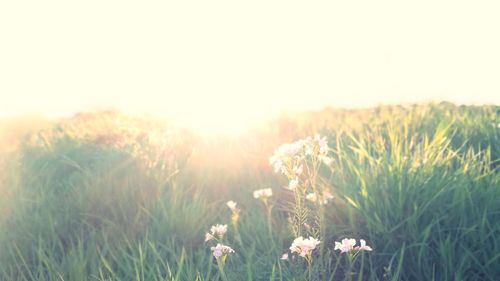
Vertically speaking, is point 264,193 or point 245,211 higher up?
point 264,193

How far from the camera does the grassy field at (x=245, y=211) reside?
2096mm

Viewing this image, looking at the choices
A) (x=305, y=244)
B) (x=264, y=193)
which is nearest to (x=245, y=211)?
(x=264, y=193)

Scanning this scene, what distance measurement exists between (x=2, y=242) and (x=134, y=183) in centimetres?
80

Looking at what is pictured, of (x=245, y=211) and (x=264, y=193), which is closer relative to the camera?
(x=264, y=193)

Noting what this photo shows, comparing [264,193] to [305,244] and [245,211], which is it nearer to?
[245,211]

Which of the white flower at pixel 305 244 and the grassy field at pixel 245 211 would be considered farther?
the grassy field at pixel 245 211

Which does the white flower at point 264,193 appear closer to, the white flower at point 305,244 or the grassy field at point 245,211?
the grassy field at point 245,211

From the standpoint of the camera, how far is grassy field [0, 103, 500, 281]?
2.10 meters

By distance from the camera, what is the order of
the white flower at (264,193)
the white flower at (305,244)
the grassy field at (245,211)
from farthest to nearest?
the white flower at (264,193) < the grassy field at (245,211) < the white flower at (305,244)

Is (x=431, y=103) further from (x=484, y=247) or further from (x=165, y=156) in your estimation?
(x=484, y=247)

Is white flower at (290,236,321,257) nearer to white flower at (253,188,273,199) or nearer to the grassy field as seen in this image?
the grassy field

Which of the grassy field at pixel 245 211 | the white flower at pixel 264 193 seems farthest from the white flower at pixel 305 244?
the white flower at pixel 264 193

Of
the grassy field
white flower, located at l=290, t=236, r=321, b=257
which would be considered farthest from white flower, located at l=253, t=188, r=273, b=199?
white flower, located at l=290, t=236, r=321, b=257

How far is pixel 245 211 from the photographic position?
9.43 ft
